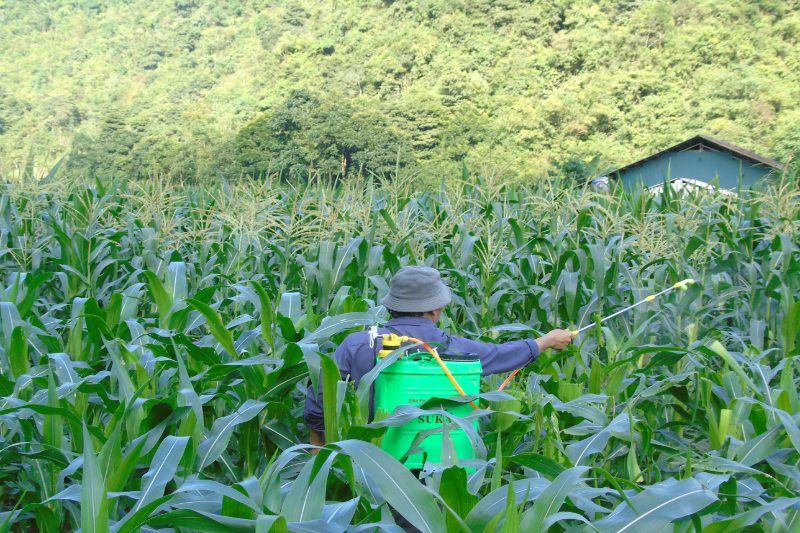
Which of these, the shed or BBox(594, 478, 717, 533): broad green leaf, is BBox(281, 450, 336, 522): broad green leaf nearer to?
BBox(594, 478, 717, 533): broad green leaf

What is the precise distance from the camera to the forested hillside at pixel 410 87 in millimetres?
40688

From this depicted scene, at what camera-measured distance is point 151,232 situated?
5703mm

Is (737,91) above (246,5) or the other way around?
the other way around

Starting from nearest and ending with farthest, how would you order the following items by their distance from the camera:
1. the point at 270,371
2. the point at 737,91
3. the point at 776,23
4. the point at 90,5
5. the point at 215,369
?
the point at 215,369 < the point at 270,371 < the point at 737,91 < the point at 776,23 < the point at 90,5

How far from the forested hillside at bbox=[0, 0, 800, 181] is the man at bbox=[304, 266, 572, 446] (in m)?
33.4

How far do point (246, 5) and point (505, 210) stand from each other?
60499mm

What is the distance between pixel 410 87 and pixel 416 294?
151 ft

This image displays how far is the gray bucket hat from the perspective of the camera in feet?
9.86

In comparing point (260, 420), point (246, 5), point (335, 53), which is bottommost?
point (260, 420)

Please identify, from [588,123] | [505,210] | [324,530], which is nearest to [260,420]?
[324,530]

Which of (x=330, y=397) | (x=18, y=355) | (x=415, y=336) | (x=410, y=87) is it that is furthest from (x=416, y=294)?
(x=410, y=87)

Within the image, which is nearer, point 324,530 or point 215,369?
point 324,530

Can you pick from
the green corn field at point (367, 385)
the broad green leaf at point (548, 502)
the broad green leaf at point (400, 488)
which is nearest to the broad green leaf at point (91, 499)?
the green corn field at point (367, 385)

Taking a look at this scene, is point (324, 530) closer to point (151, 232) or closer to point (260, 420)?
point (260, 420)
